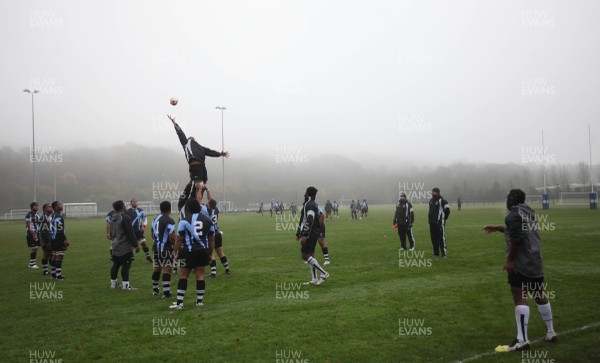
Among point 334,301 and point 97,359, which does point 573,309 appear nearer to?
point 334,301

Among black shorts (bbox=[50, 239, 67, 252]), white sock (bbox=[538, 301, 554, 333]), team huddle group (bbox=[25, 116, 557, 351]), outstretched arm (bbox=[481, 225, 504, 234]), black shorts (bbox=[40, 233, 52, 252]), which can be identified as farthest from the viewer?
black shorts (bbox=[40, 233, 52, 252])

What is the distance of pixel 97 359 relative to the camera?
7.08 meters

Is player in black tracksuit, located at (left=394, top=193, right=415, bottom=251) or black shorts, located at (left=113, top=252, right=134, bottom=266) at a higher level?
player in black tracksuit, located at (left=394, top=193, right=415, bottom=251)

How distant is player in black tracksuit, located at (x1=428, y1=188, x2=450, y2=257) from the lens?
674 inches

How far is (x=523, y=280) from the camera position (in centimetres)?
755

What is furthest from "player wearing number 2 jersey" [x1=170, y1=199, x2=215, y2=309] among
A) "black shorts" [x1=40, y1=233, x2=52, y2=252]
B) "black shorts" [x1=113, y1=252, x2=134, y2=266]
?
"black shorts" [x1=40, y1=233, x2=52, y2=252]

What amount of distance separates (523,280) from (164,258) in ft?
28.8

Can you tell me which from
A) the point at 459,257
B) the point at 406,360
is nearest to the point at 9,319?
the point at 406,360

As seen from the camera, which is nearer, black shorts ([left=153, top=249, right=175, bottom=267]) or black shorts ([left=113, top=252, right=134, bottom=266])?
black shorts ([left=153, top=249, right=175, bottom=267])

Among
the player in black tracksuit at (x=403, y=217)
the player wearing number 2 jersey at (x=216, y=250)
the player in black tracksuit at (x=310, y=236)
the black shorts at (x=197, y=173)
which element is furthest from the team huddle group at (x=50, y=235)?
the player in black tracksuit at (x=403, y=217)

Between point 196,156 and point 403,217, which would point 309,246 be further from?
point 403,217

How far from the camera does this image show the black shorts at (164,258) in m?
11.8

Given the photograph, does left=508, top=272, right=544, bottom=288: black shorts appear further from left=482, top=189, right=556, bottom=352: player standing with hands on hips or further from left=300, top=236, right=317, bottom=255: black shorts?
left=300, top=236, right=317, bottom=255: black shorts

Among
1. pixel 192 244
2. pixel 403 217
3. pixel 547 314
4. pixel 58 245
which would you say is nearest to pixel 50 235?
pixel 58 245
